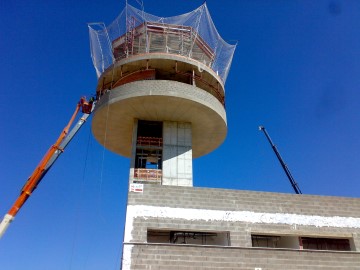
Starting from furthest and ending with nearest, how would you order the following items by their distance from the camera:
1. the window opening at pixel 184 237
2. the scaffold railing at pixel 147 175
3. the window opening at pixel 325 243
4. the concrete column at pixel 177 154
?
the concrete column at pixel 177 154, the scaffold railing at pixel 147 175, the window opening at pixel 325 243, the window opening at pixel 184 237

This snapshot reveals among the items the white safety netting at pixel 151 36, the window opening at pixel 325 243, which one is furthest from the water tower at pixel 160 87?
the window opening at pixel 325 243

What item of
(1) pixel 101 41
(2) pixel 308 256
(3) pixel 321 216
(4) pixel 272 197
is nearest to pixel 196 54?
(1) pixel 101 41

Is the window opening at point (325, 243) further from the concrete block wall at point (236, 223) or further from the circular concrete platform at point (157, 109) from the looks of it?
the circular concrete platform at point (157, 109)

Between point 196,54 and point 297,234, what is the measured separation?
17512 millimetres

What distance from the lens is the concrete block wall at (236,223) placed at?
774 inches

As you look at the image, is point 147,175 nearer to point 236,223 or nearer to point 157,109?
point 157,109

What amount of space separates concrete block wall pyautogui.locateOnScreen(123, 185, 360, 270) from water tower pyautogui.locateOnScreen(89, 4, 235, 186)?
16.4ft

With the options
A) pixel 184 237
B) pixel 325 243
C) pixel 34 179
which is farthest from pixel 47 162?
pixel 325 243

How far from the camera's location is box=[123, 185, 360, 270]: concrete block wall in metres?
19.7

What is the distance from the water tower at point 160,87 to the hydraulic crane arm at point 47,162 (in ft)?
10.5

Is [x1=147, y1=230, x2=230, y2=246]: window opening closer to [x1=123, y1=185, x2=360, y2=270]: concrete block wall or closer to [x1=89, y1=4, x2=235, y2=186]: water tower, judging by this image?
[x1=123, y1=185, x2=360, y2=270]: concrete block wall

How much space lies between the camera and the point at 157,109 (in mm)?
28094

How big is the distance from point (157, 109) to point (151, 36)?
6.75 metres

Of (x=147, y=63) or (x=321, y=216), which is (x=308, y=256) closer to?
(x=321, y=216)
